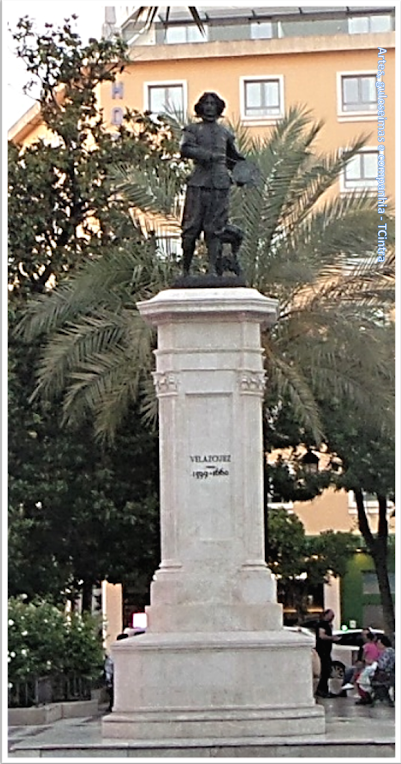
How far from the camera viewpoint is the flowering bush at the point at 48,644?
17.9 m

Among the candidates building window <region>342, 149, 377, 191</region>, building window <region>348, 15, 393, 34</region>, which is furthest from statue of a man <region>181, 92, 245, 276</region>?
building window <region>348, 15, 393, 34</region>

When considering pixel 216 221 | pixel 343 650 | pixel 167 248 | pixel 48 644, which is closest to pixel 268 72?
pixel 343 650

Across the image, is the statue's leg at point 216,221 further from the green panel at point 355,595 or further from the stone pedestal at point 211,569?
the green panel at point 355,595

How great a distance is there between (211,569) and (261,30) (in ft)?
107

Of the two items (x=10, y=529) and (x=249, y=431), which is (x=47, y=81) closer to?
(x=10, y=529)

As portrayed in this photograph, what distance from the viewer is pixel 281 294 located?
77.0 ft

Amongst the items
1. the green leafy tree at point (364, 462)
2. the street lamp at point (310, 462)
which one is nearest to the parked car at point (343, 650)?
the green leafy tree at point (364, 462)

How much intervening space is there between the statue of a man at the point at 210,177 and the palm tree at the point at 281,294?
6.16 m

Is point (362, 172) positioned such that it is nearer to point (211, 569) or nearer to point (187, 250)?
point (187, 250)

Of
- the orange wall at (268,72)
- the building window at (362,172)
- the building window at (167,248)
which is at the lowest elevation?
the building window at (167,248)

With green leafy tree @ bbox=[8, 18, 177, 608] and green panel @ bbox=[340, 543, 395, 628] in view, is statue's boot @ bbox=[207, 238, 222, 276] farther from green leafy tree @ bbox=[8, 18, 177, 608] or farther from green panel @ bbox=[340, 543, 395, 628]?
green panel @ bbox=[340, 543, 395, 628]

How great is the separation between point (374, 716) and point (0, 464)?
4697 mm

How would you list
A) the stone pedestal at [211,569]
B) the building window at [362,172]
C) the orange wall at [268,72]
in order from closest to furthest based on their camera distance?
the stone pedestal at [211,569]
the building window at [362,172]
the orange wall at [268,72]

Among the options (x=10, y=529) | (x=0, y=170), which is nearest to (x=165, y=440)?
(x=0, y=170)
